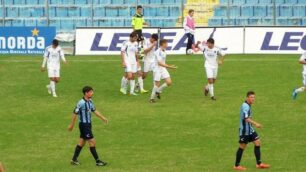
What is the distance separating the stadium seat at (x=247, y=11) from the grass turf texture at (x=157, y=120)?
11.4 m

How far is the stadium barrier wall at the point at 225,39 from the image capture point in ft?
140

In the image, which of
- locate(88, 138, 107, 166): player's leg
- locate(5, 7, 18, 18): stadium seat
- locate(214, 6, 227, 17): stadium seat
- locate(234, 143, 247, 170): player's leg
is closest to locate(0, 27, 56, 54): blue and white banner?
locate(5, 7, 18, 18): stadium seat

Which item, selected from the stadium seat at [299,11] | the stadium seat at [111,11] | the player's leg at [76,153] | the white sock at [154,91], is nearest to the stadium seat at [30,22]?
the stadium seat at [111,11]

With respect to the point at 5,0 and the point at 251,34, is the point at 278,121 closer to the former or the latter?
the point at 251,34

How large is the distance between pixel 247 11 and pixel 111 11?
8.15 metres

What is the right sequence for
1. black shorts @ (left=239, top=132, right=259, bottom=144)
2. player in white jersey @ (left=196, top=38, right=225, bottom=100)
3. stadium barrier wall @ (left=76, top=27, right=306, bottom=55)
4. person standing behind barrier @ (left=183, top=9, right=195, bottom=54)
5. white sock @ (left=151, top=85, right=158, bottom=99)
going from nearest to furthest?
black shorts @ (left=239, top=132, right=259, bottom=144)
white sock @ (left=151, top=85, right=158, bottom=99)
player in white jersey @ (left=196, top=38, right=225, bottom=100)
person standing behind barrier @ (left=183, top=9, right=195, bottom=54)
stadium barrier wall @ (left=76, top=27, right=306, bottom=55)

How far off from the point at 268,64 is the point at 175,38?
688 centimetres

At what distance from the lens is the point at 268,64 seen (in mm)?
37969

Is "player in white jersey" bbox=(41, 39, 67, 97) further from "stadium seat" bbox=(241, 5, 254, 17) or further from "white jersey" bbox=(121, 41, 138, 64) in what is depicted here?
"stadium seat" bbox=(241, 5, 254, 17)

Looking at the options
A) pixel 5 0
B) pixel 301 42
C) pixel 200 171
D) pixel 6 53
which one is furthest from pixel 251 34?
pixel 200 171

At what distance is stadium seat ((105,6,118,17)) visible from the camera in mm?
50438

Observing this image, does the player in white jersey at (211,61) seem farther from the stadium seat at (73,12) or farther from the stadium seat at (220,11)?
the stadium seat at (73,12)

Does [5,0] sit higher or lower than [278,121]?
higher

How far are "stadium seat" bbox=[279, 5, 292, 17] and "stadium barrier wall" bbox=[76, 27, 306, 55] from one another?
7201mm
